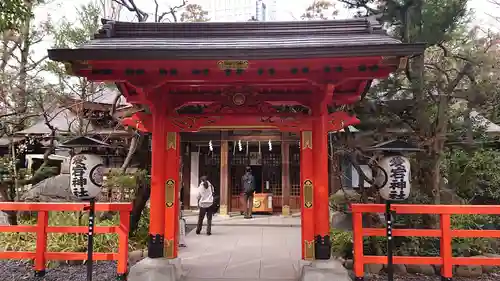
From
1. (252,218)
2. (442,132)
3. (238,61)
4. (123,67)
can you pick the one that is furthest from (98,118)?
(442,132)

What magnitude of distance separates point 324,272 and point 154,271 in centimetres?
258

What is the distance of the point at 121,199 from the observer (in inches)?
355

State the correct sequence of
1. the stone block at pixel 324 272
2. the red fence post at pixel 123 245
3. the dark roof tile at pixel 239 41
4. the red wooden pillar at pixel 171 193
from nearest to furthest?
the dark roof tile at pixel 239 41 < the stone block at pixel 324 272 < the red fence post at pixel 123 245 < the red wooden pillar at pixel 171 193

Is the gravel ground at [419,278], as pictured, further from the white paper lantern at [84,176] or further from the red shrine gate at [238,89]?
the white paper lantern at [84,176]

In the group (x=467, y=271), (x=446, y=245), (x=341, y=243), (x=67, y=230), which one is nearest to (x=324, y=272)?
(x=446, y=245)

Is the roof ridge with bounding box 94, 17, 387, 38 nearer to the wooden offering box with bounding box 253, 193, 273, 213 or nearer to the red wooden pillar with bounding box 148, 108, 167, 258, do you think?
the red wooden pillar with bounding box 148, 108, 167, 258

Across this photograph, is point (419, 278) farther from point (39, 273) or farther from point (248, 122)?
point (39, 273)

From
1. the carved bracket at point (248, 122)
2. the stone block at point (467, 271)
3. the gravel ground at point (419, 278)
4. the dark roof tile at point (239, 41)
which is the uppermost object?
the dark roof tile at point (239, 41)

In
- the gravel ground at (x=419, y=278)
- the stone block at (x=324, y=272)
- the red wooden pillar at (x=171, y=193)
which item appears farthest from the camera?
the gravel ground at (x=419, y=278)

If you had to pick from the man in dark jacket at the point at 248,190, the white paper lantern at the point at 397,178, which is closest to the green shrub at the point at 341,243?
the white paper lantern at the point at 397,178

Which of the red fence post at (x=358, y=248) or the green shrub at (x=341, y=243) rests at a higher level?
the red fence post at (x=358, y=248)

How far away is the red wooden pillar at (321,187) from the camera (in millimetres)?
5367

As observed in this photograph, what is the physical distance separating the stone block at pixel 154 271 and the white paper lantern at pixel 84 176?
1.36m

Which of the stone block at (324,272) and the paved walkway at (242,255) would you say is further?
the paved walkway at (242,255)
